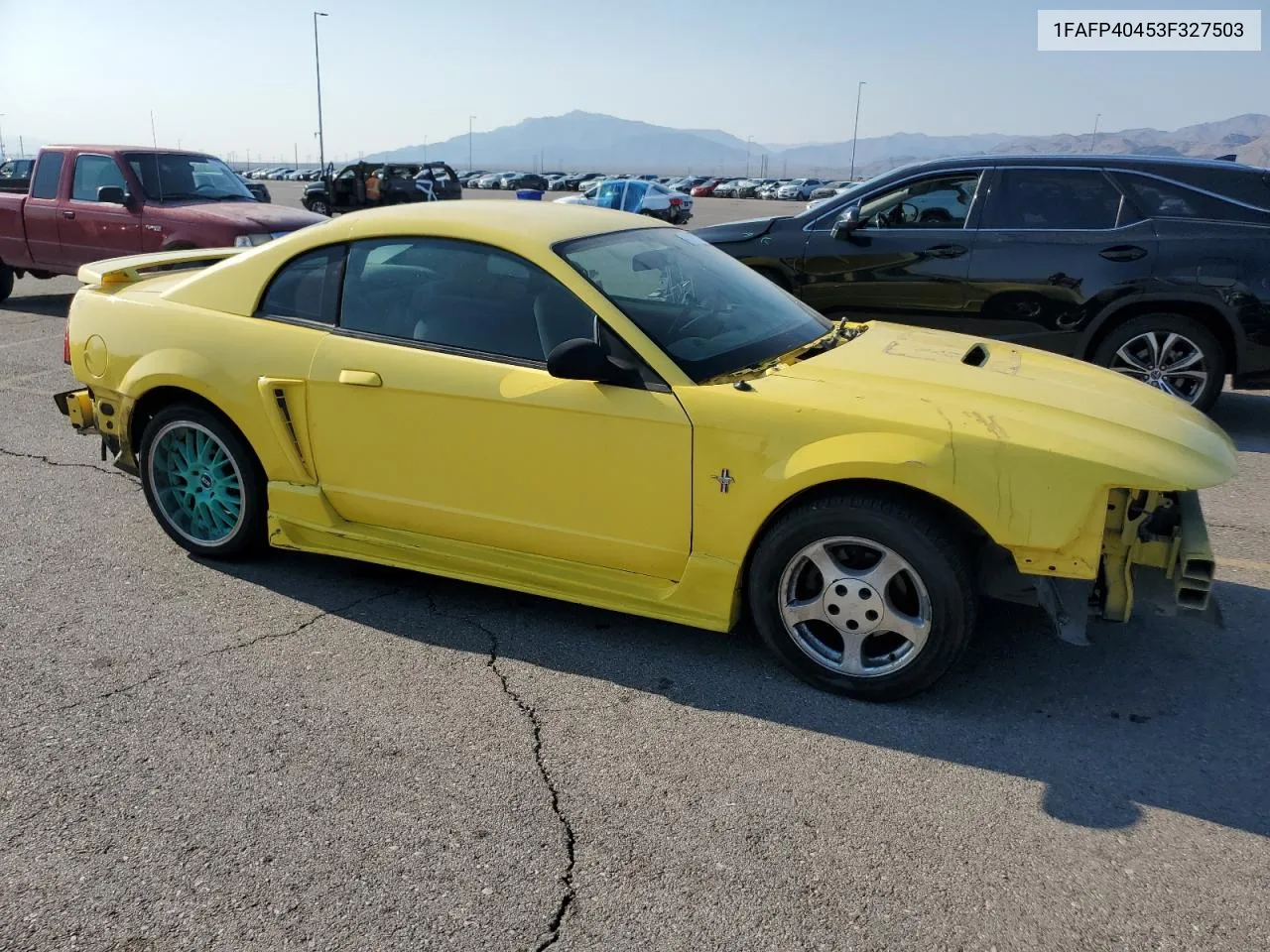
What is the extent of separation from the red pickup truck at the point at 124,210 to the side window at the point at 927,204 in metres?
5.81

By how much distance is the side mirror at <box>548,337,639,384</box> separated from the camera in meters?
3.37

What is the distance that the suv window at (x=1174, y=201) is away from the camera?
6637mm

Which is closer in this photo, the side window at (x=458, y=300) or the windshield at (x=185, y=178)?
the side window at (x=458, y=300)

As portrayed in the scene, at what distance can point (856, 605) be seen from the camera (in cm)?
330

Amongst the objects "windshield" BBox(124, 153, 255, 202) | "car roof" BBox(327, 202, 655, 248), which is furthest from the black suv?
"windshield" BBox(124, 153, 255, 202)

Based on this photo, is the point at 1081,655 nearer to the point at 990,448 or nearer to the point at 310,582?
the point at 990,448

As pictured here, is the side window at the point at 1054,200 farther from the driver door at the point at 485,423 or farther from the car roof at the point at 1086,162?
the driver door at the point at 485,423

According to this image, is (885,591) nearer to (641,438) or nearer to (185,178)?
(641,438)

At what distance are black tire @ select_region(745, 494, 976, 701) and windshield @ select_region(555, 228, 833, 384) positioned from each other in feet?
2.11

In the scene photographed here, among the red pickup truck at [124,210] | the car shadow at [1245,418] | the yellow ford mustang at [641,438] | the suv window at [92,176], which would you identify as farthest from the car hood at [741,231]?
the suv window at [92,176]

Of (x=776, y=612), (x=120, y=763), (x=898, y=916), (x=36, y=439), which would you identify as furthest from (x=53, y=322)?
(x=898, y=916)

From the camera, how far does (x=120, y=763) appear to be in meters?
3.03

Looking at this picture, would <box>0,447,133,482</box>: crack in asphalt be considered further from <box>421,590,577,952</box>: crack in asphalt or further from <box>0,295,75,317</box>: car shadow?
<box>0,295,75,317</box>: car shadow

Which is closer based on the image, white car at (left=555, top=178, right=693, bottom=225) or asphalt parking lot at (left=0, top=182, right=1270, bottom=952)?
asphalt parking lot at (left=0, top=182, right=1270, bottom=952)
